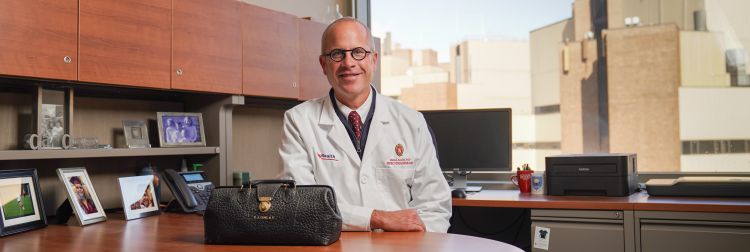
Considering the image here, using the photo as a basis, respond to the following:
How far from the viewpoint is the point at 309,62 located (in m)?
3.50

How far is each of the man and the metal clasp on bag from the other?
37 cm

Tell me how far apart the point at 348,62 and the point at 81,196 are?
116cm

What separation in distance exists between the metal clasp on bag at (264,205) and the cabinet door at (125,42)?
115cm

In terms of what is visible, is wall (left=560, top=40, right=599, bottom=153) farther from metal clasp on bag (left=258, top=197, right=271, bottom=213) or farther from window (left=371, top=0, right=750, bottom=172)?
metal clasp on bag (left=258, top=197, right=271, bottom=213)

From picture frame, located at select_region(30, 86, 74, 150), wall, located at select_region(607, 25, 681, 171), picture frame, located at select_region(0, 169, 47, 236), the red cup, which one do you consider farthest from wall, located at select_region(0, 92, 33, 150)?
wall, located at select_region(607, 25, 681, 171)

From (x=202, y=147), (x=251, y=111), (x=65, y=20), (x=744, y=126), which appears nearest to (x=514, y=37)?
(x=744, y=126)

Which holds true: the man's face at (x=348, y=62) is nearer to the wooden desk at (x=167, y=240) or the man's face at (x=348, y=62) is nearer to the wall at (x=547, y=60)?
the wooden desk at (x=167, y=240)

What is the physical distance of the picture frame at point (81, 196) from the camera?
2359 millimetres

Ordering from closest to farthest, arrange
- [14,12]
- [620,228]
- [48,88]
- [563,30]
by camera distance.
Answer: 1. [14,12]
2. [48,88]
3. [620,228]
4. [563,30]

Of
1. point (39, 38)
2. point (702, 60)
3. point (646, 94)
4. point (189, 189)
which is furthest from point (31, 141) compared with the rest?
point (702, 60)

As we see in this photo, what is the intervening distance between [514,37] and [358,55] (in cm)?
234

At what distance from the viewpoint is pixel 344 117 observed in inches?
82.7

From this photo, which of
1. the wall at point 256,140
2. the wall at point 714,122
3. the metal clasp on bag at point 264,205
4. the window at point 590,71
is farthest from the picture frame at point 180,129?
the wall at point 714,122

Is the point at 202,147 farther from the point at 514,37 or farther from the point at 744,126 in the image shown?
the point at 744,126
